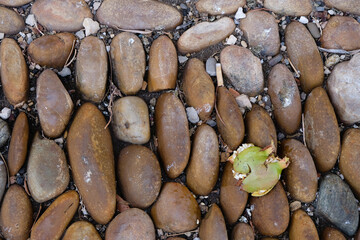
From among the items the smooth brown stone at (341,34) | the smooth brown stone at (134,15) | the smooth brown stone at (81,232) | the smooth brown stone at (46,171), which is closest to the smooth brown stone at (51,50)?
the smooth brown stone at (134,15)

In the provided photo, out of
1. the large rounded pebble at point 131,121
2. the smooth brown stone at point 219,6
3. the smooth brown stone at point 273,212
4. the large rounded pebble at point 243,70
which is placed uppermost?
the smooth brown stone at point 219,6

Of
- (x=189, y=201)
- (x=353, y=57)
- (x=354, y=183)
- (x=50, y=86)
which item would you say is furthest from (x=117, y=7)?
(x=354, y=183)

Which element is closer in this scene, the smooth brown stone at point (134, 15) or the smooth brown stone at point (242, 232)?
the smooth brown stone at point (242, 232)

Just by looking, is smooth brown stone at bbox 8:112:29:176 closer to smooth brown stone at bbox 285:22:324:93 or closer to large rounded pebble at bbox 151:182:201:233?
large rounded pebble at bbox 151:182:201:233

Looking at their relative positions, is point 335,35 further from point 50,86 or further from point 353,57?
point 50,86

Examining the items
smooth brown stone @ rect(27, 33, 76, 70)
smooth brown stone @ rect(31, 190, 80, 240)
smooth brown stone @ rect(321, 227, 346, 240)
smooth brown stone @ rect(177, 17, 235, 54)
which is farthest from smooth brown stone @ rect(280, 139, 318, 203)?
smooth brown stone @ rect(27, 33, 76, 70)

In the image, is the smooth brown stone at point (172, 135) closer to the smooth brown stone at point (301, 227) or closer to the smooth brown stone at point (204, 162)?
the smooth brown stone at point (204, 162)
